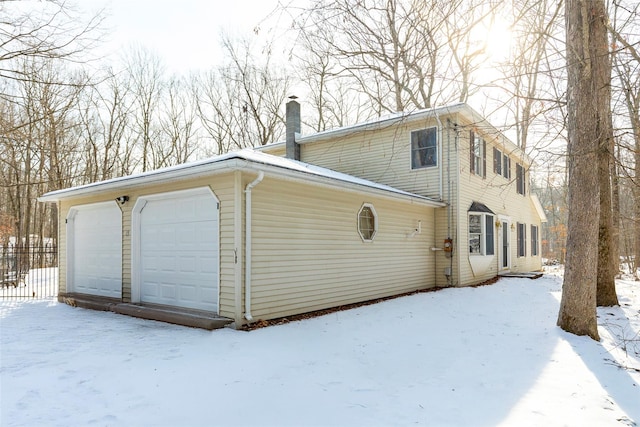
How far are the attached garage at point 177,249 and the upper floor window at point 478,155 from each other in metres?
8.39

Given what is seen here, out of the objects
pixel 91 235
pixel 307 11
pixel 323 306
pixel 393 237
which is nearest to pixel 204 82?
pixel 91 235

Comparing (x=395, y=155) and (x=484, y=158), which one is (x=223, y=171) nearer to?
(x=395, y=155)

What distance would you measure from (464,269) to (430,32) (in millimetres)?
8538

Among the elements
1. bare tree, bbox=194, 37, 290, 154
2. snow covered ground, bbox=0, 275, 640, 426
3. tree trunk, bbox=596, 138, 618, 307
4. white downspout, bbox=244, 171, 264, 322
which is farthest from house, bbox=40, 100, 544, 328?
bare tree, bbox=194, 37, 290, 154

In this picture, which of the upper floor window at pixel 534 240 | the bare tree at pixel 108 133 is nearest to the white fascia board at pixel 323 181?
the upper floor window at pixel 534 240

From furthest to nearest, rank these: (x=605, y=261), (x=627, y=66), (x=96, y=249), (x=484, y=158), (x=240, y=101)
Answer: (x=240, y=101) → (x=484, y=158) → (x=96, y=249) → (x=605, y=261) → (x=627, y=66)

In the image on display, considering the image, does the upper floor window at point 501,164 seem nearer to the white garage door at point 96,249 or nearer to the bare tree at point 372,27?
the bare tree at point 372,27

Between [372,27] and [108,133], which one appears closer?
[372,27]

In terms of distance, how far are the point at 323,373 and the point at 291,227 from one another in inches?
131

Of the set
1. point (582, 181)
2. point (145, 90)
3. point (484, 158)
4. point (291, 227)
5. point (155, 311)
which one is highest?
point (145, 90)

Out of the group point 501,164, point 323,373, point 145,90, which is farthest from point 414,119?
point 145,90

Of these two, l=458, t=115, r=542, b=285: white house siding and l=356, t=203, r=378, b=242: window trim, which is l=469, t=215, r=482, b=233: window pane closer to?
l=458, t=115, r=542, b=285: white house siding

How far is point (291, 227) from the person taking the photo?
286 inches

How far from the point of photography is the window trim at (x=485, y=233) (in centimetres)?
1201
